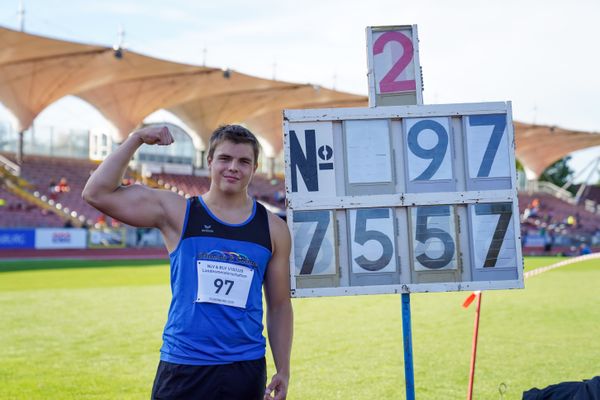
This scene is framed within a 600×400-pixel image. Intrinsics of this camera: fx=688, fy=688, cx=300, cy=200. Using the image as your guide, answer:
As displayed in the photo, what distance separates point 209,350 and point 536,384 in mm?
4587

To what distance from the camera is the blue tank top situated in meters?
3.14

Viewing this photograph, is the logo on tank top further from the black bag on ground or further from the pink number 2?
the black bag on ground

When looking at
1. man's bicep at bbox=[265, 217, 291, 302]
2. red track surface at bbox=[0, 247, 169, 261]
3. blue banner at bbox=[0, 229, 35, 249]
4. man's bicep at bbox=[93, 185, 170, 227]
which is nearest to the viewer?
man's bicep at bbox=[93, 185, 170, 227]

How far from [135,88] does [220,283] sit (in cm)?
4633

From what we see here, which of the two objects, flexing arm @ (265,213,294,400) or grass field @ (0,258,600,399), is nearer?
flexing arm @ (265,213,294,400)

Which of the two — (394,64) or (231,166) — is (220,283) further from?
(394,64)

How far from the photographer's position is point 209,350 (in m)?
3.12

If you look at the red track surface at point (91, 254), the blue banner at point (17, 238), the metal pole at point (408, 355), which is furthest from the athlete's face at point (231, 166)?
the blue banner at point (17, 238)

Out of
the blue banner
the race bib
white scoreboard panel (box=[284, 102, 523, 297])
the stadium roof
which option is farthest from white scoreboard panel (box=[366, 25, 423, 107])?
the stadium roof

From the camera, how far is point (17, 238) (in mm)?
31094

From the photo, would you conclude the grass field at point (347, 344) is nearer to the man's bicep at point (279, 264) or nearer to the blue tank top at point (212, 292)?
the man's bicep at point (279, 264)

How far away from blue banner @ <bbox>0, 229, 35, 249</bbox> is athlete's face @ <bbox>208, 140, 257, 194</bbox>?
30232 mm

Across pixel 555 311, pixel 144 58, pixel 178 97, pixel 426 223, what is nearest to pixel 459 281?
pixel 426 223

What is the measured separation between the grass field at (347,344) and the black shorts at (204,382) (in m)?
3.39
